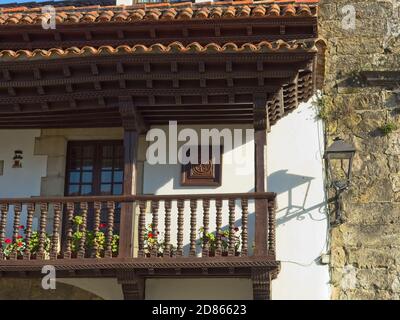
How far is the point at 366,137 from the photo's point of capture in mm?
10109

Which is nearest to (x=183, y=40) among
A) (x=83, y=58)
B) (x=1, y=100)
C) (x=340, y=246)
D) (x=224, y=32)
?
(x=224, y=32)

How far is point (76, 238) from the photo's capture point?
895 centimetres

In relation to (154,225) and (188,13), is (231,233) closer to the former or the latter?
(154,225)

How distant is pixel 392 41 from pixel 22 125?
5121 mm

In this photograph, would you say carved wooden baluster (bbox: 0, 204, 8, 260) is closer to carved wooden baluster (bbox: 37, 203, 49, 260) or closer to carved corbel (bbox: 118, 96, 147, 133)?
carved wooden baluster (bbox: 37, 203, 49, 260)

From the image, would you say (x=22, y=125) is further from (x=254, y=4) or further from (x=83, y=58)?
(x=254, y=4)

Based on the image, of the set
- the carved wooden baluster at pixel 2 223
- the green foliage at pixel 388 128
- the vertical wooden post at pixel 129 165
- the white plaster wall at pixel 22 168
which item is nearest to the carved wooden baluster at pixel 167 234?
the vertical wooden post at pixel 129 165

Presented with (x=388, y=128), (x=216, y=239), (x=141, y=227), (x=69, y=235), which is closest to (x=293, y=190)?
(x=388, y=128)

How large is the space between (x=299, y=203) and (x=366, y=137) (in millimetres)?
1303

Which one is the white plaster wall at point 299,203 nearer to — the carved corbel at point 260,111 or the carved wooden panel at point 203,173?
the carved wooden panel at point 203,173

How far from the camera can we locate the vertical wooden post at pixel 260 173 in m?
8.52
